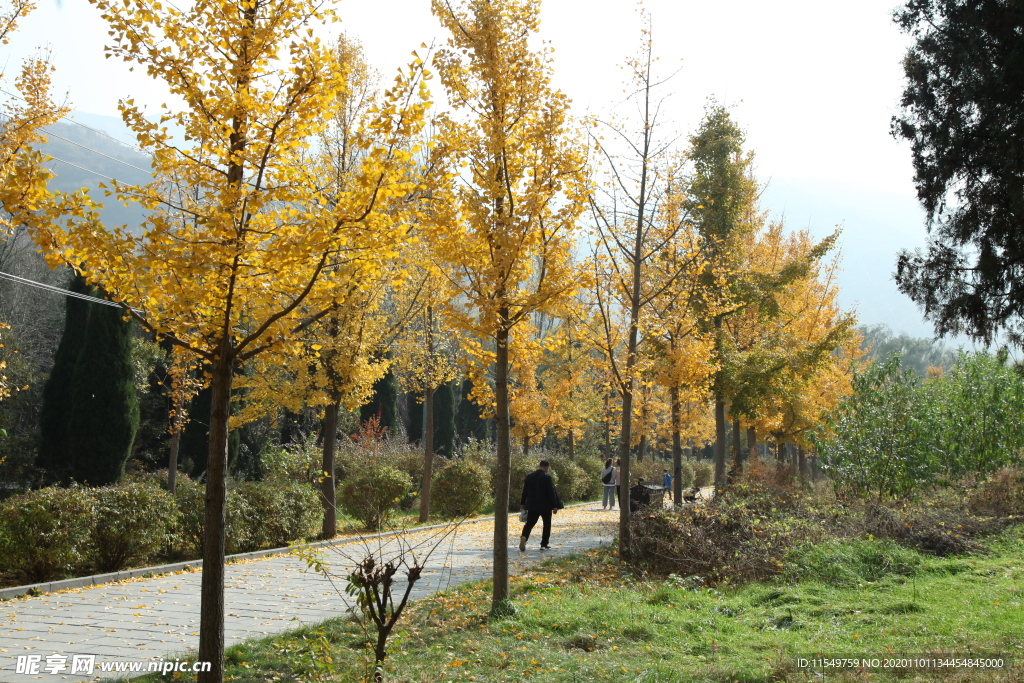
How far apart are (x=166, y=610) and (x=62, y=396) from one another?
49.4ft

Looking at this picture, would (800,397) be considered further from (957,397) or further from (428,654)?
(428,654)

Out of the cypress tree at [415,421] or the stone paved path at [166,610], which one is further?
the cypress tree at [415,421]

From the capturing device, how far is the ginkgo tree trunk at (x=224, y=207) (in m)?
3.97

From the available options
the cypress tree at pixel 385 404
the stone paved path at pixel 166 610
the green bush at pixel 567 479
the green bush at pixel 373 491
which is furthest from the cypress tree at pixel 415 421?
the stone paved path at pixel 166 610

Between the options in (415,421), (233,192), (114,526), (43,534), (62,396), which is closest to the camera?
(233,192)

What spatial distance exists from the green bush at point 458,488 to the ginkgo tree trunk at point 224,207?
13.1 meters

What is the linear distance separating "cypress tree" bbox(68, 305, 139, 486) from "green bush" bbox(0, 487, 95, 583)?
428 inches

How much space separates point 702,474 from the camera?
1465 inches

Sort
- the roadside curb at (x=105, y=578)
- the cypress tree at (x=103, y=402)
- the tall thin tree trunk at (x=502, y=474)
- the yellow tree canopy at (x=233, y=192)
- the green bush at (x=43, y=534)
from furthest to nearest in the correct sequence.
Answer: the cypress tree at (x=103, y=402)
the green bush at (x=43, y=534)
the roadside curb at (x=105, y=578)
the tall thin tree trunk at (x=502, y=474)
the yellow tree canopy at (x=233, y=192)

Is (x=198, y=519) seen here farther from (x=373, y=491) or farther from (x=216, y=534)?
(x=216, y=534)

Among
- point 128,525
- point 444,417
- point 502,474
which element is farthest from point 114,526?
point 444,417

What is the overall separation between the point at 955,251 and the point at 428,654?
244 inches

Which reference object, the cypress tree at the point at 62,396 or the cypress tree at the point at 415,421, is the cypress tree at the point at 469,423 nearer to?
the cypress tree at the point at 415,421

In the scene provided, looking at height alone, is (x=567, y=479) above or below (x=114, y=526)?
below
